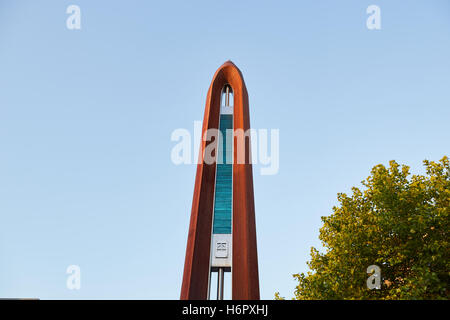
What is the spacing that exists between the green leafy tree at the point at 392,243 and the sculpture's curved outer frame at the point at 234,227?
326 centimetres

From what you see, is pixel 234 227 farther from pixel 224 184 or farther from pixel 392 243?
pixel 392 243

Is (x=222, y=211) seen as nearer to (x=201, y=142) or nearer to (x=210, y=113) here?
(x=201, y=142)

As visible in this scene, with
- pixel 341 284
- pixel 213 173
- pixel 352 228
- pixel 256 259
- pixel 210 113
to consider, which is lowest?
pixel 341 284

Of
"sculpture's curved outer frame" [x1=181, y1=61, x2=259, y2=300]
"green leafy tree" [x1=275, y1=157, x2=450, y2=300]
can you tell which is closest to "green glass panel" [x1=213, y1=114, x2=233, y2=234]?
"sculpture's curved outer frame" [x1=181, y1=61, x2=259, y2=300]

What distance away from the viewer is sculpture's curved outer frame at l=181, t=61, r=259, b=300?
56.8ft

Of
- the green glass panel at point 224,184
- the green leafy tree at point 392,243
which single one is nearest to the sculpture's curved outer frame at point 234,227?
the green glass panel at point 224,184

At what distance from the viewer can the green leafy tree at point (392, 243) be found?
16.9 m

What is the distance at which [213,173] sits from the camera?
2016 centimetres

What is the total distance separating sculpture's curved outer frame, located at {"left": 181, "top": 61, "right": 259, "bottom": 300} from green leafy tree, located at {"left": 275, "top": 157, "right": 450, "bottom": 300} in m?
3.26

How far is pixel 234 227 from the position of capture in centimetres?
1855

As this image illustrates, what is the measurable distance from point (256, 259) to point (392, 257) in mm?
5742

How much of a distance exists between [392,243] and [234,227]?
6929mm

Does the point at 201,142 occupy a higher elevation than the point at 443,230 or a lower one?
higher
